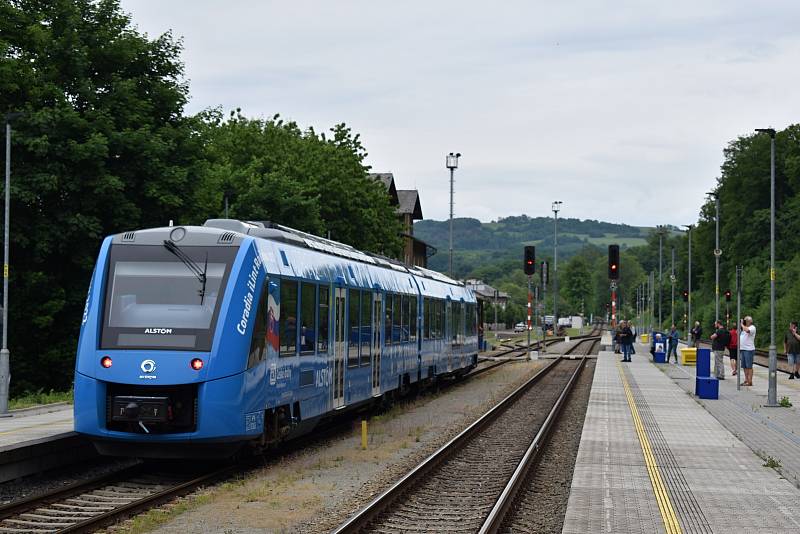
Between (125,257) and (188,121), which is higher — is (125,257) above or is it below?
below

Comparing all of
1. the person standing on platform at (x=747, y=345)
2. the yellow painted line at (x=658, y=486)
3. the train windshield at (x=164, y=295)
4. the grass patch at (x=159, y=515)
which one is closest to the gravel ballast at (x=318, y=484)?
the grass patch at (x=159, y=515)

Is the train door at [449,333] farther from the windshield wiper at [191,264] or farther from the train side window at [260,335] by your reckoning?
the windshield wiper at [191,264]

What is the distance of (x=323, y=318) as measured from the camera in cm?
1767

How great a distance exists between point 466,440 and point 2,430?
24.1 feet

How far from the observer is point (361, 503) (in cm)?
1239

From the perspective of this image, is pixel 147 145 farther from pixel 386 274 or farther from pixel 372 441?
pixel 372 441

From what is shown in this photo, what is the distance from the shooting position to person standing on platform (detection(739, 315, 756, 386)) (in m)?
31.3

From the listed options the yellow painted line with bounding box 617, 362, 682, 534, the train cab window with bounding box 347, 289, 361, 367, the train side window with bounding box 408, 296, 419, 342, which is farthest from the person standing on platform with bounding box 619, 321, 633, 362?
the train cab window with bounding box 347, 289, 361, 367

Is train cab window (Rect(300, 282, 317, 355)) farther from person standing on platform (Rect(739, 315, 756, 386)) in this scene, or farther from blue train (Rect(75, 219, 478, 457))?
person standing on platform (Rect(739, 315, 756, 386))

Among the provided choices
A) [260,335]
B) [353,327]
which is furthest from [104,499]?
[353,327]

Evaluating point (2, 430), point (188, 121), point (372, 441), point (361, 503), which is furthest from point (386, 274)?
point (188, 121)

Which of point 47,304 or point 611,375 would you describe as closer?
point 47,304

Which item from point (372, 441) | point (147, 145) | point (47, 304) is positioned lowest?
point (372, 441)

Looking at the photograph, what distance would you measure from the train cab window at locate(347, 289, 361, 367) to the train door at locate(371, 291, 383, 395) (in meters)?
1.32
